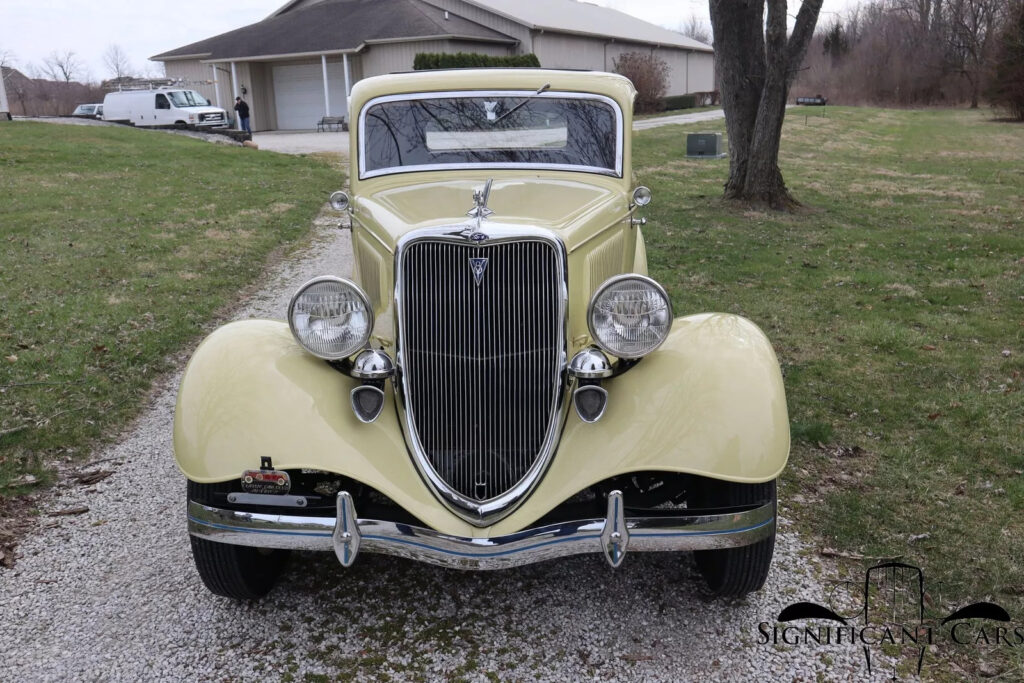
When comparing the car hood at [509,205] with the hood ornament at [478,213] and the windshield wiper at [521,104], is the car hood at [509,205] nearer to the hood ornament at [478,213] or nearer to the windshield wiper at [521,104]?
the hood ornament at [478,213]

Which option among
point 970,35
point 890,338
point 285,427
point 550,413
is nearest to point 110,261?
point 285,427

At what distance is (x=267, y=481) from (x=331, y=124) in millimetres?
26593

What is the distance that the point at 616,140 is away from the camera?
4344 mm

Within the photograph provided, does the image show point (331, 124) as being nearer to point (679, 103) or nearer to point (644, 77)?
point (644, 77)

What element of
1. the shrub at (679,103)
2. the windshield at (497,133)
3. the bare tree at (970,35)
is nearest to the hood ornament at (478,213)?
the windshield at (497,133)

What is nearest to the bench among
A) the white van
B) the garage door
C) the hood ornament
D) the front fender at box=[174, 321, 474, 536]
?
the garage door

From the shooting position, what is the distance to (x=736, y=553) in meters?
3.14

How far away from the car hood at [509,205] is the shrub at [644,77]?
32.4 m

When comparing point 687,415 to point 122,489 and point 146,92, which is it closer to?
point 122,489

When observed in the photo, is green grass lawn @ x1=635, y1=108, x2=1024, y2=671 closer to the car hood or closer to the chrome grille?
the chrome grille

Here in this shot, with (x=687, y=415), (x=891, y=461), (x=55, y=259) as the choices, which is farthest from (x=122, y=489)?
(x=55, y=259)

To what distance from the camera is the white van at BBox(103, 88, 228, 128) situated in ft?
87.9

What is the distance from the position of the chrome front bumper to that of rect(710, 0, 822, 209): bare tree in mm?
9524

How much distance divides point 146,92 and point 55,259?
71.6ft
